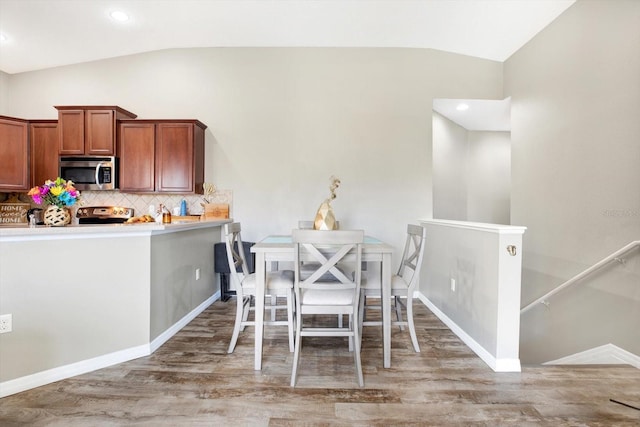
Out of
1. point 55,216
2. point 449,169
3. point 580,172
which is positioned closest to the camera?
point 55,216

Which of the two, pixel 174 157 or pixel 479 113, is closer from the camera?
pixel 174 157

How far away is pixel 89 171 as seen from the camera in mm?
3627

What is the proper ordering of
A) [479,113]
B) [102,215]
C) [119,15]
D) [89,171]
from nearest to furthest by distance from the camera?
1. [119,15]
2. [89,171]
3. [102,215]
4. [479,113]

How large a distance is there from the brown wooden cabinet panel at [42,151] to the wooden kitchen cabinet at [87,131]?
306 mm

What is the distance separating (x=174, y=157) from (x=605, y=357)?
15.8ft

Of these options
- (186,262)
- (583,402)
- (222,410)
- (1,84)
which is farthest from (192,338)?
(1,84)

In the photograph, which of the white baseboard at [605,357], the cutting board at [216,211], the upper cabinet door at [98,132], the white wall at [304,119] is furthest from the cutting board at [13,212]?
the white baseboard at [605,357]

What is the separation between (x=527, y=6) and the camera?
303 centimetres

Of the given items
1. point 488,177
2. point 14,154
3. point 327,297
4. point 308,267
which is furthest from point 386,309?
point 14,154

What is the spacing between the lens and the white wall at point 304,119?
3.93 meters

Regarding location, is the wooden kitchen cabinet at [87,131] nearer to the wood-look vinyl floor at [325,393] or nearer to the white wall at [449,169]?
the wood-look vinyl floor at [325,393]

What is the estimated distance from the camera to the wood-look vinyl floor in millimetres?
1582

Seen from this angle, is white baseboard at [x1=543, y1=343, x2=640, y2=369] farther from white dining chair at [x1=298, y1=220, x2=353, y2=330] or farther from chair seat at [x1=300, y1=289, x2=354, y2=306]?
chair seat at [x1=300, y1=289, x2=354, y2=306]

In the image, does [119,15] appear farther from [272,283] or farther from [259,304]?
[259,304]
